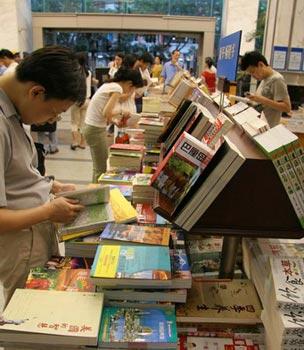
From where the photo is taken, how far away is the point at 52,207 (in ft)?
4.21

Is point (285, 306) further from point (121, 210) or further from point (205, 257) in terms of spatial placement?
point (121, 210)

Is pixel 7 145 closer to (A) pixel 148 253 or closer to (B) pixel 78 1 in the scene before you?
(A) pixel 148 253

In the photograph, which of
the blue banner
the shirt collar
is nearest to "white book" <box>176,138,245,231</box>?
the shirt collar

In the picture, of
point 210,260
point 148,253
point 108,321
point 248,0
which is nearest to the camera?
point 108,321

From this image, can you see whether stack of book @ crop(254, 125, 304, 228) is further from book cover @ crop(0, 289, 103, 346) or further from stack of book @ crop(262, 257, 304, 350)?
book cover @ crop(0, 289, 103, 346)

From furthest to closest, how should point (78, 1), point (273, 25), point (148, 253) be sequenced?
point (78, 1), point (273, 25), point (148, 253)

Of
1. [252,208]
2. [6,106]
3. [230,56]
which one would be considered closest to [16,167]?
[6,106]

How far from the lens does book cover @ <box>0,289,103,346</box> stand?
3.28 ft

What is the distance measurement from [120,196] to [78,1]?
1310cm

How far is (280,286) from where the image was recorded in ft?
3.57

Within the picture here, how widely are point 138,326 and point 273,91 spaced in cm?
343

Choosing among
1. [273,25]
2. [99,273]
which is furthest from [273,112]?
[99,273]

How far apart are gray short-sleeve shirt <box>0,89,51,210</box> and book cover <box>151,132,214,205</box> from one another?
0.44 metres

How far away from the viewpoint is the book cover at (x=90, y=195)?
4.58 ft
